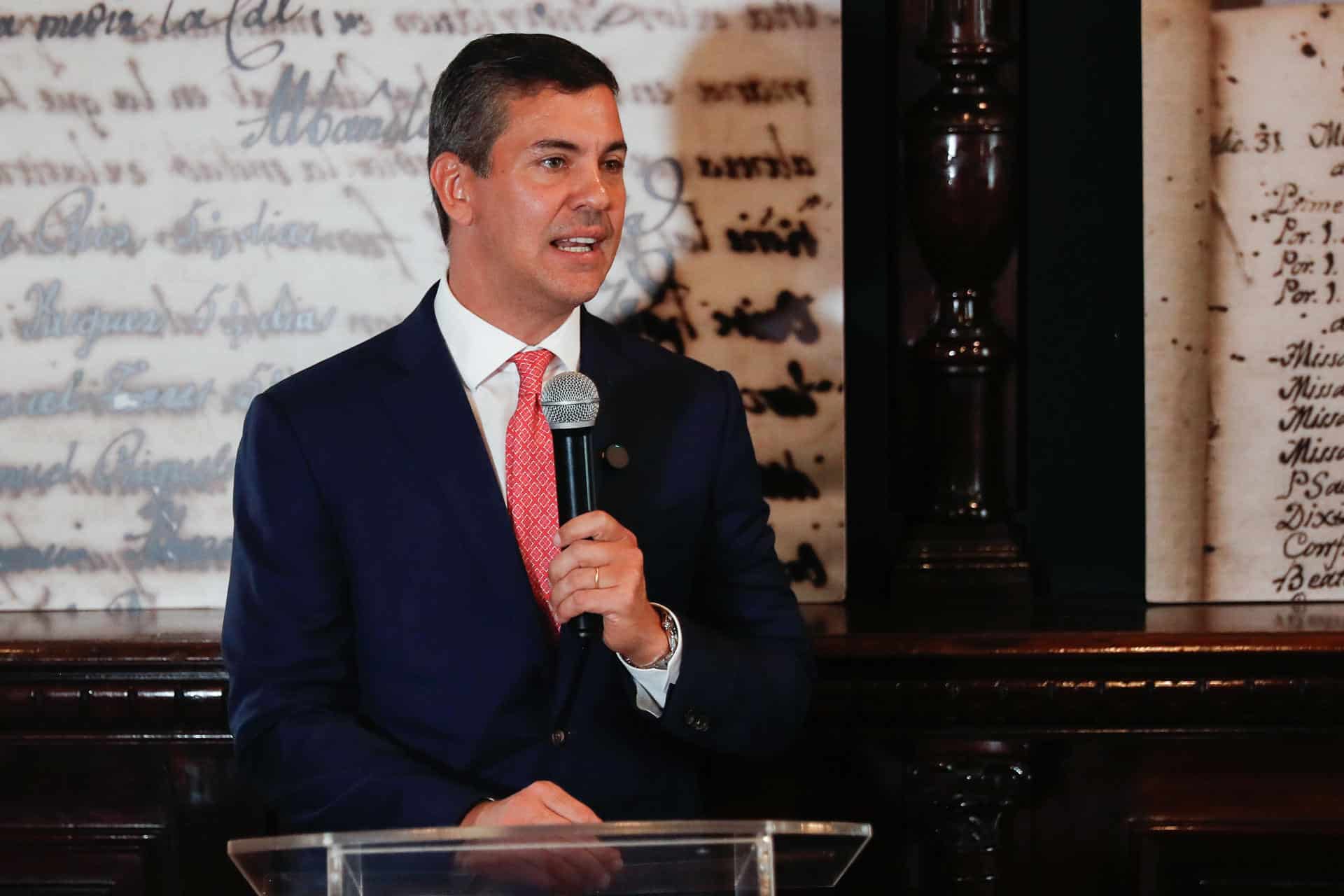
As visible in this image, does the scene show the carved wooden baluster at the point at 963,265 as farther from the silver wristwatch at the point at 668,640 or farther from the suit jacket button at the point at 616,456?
the suit jacket button at the point at 616,456

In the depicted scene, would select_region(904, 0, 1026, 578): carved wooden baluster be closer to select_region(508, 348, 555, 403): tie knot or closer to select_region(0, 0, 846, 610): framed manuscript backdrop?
select_region(0, 0, 846, 610): framed manuscript backdrop

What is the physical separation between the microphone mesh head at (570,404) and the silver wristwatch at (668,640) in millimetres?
341

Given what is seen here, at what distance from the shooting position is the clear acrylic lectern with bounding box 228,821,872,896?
4.17 feet

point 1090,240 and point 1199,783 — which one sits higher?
point 1090,240

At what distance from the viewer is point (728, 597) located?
2.03 m

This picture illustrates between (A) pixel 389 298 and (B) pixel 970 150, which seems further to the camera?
(A) pixel 389 298

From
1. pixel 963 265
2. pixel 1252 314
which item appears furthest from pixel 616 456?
pixel 1252 314

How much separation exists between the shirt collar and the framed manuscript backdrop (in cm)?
45

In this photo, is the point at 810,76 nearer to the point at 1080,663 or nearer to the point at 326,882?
the point at 1080,663

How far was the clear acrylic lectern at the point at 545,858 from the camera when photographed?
1.27 metres

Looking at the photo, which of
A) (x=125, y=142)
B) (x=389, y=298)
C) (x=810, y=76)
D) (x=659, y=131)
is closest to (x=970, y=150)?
(x=810, y=76)

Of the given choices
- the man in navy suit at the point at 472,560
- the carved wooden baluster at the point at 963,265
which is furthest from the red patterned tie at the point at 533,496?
the carved wooden baluster at the point at 963,265

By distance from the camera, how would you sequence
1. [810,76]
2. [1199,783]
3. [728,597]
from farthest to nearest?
[810,76] < [1199,783] < [728,597]

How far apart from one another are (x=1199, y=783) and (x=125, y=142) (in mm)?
1864
